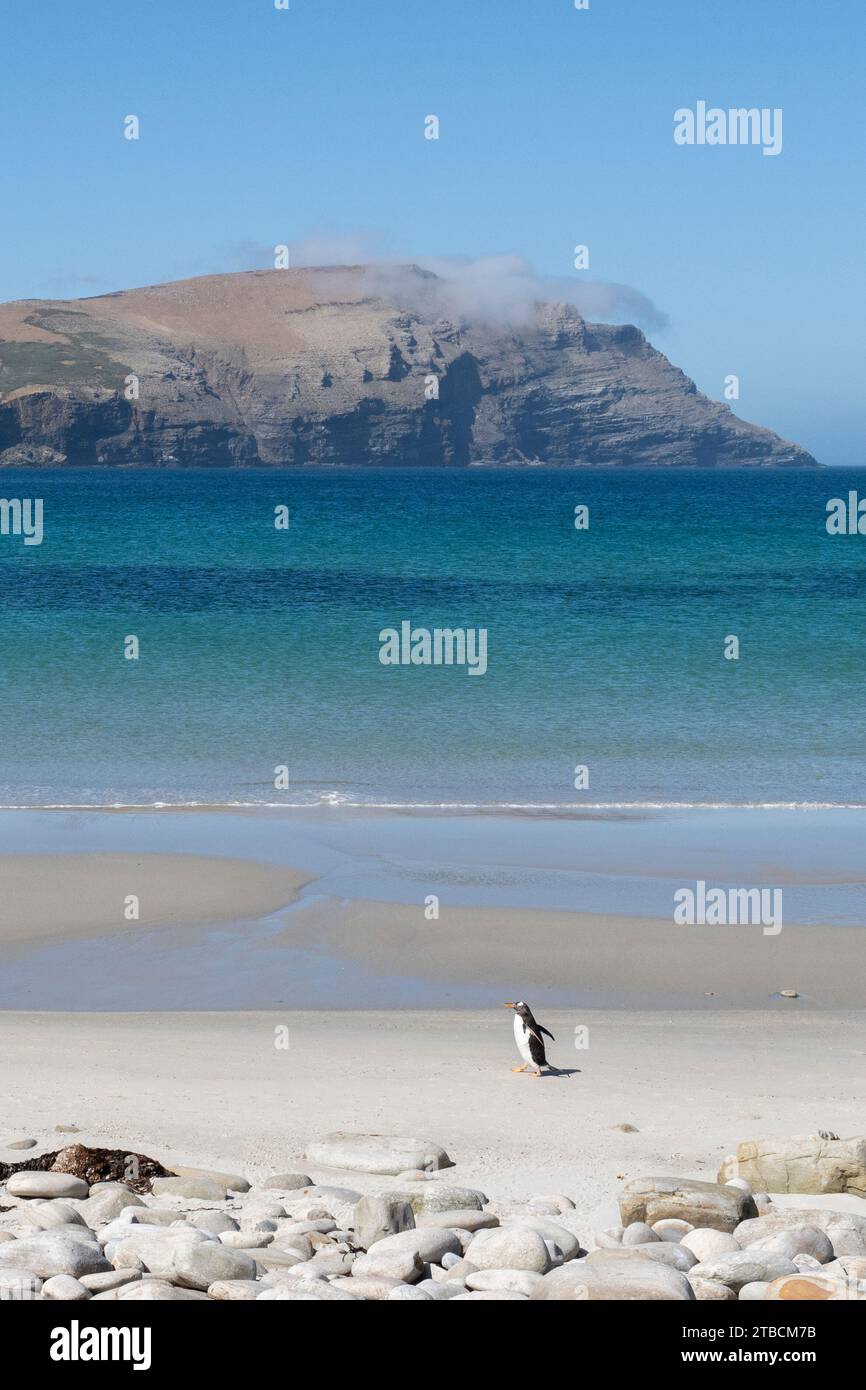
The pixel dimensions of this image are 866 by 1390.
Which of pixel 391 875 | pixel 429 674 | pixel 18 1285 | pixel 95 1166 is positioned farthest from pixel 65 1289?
pixel 429 674

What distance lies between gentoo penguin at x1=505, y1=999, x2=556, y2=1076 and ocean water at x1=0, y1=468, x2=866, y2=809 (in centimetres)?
787

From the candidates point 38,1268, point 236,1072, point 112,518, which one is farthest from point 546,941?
point 112,518

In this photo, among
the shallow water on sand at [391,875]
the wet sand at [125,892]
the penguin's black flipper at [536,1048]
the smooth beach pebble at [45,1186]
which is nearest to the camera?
the smooth beach pebble at [45,1186]

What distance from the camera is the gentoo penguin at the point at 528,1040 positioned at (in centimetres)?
855

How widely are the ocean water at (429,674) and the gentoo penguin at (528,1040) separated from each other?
7874 mm

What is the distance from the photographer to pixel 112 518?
218 feet

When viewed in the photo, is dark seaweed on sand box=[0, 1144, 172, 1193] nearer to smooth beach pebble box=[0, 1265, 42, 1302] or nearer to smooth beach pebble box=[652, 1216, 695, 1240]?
smooth beach pebble box=[0, 1265, 42, 1302]

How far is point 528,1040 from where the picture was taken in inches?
336

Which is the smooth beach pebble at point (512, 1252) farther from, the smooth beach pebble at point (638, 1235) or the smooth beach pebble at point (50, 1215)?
the smooth beach pebble at point (50, 1215)

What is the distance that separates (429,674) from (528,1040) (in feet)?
53.9

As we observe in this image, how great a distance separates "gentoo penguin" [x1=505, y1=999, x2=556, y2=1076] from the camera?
8547mm

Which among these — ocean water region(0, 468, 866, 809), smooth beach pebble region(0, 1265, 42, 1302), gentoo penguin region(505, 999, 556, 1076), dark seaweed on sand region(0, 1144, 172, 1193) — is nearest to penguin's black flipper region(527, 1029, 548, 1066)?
gentoo penguin region(505, 999, 556, 1076)

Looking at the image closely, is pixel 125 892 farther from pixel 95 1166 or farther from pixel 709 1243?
pixel 709 1243

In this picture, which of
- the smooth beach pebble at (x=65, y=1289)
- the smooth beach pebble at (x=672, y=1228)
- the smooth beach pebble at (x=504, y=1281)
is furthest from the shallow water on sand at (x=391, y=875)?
the smooth beach pebble at (x=65, y=1289)
